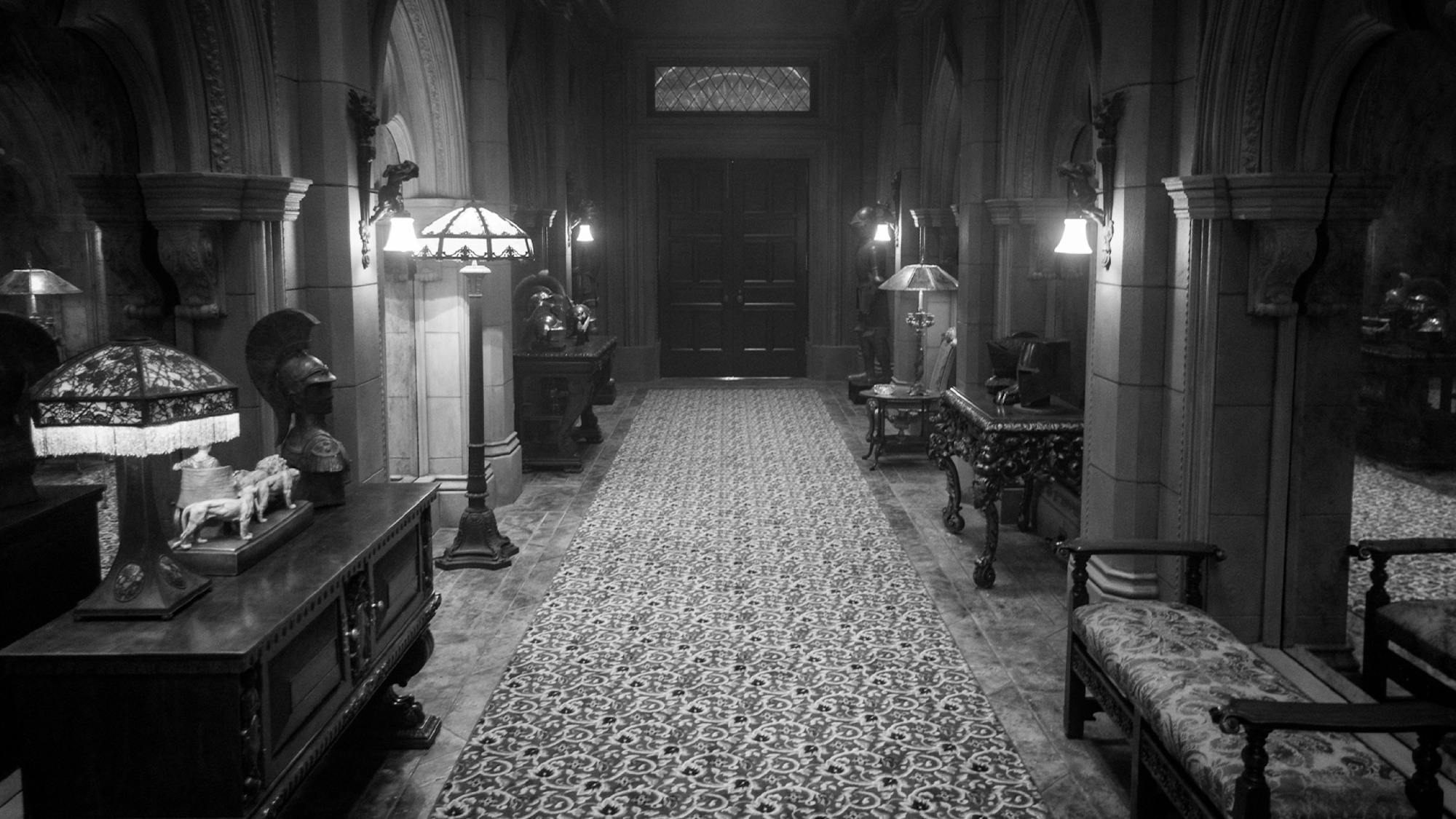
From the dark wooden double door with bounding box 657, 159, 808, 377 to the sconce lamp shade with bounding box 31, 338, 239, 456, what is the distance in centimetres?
1327

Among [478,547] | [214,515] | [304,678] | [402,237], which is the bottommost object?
[478,547]

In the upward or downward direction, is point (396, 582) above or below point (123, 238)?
below

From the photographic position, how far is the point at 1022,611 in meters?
6.30

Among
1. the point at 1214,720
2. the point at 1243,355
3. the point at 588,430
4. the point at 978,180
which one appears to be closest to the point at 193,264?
the point at 1214,720

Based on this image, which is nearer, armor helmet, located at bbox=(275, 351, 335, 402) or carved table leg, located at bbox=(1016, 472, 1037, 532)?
armor helmet, located at bbox=(275, 351, 335, 402)

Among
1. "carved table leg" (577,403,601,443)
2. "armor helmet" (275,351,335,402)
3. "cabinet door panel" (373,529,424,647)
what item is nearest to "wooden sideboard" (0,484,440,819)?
"cabinet door panel" (373,529,424,647)

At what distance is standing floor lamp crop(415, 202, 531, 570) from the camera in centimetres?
668

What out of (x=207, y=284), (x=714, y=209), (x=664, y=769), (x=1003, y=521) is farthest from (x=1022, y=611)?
(x=714, y=209)

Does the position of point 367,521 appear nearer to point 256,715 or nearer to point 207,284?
point 256,715

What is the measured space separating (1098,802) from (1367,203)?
2585 mm

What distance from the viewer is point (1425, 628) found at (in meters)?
4.06

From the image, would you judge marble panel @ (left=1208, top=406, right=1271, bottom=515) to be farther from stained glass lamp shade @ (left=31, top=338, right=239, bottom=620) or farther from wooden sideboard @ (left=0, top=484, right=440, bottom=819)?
stained glass lamp shade @ (left=31, top=338, right=239, bottom=620)

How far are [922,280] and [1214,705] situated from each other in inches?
251

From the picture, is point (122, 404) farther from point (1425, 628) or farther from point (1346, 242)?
point (1346, 242)
